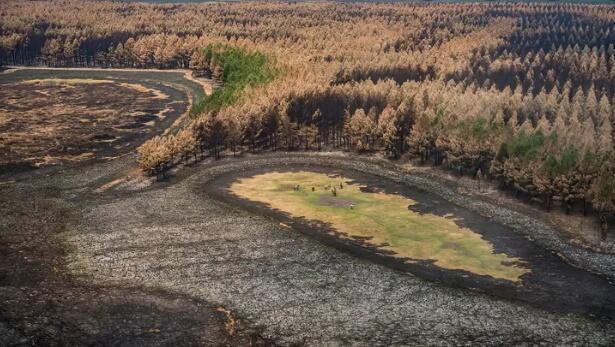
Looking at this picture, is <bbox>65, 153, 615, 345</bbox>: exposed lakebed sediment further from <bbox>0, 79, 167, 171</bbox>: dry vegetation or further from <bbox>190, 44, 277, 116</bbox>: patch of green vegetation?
<bbox>190, 44, 277, 116</bbox>: patch of green vegetation

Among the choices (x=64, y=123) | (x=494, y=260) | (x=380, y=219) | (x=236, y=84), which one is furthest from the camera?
(x=236, y=84)

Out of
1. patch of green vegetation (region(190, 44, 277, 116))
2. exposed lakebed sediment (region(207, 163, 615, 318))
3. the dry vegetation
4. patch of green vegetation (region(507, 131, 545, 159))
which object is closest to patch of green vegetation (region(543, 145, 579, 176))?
patch of green vegetation (region(507, 131, 545, 159))

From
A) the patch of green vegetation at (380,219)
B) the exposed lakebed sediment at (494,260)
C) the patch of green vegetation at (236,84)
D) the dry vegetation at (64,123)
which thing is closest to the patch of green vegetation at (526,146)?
the exposed lakebed sediment at (494,260)

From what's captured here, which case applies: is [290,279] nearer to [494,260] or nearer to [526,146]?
[494,260]

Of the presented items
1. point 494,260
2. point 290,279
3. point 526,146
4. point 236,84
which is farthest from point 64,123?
point 494,260

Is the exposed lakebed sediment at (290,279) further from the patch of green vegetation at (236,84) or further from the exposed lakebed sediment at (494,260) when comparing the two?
the patch of green vegetation at (236,84)

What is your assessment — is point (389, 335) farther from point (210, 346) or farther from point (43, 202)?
point (43, 202)

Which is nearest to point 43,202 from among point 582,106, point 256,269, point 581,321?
point 256,269
